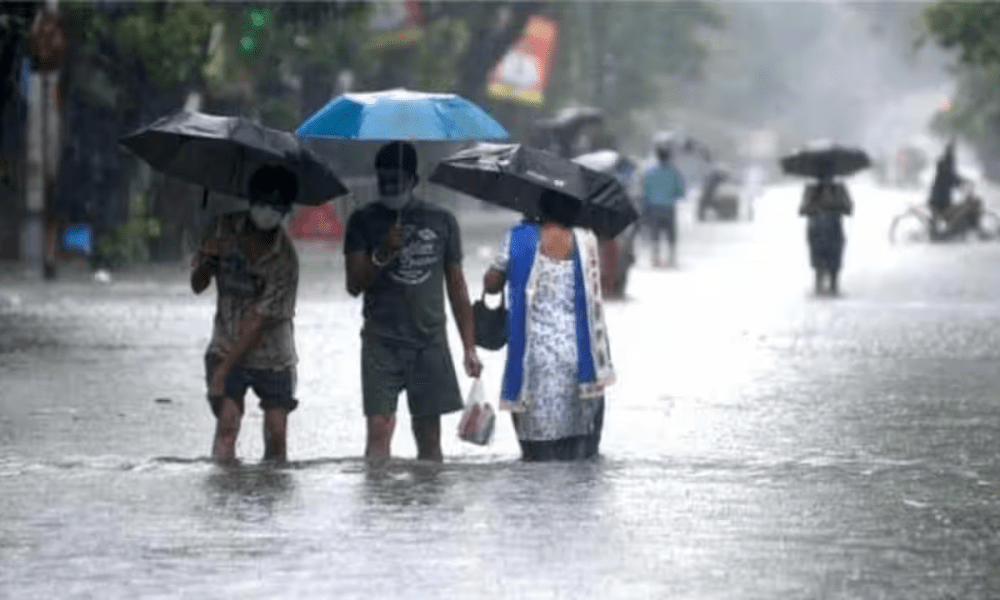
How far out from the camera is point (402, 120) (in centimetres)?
1353

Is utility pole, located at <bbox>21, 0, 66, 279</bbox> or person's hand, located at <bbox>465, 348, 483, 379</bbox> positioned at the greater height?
utility pole, located at <bbox>21, 0, 66, 279</bbox>

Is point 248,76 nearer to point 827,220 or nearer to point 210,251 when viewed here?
point 827,220

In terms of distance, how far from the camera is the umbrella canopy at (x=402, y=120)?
1344cm

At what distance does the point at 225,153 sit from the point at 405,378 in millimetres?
1488

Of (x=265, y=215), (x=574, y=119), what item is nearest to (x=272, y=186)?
(x=265, y=215)

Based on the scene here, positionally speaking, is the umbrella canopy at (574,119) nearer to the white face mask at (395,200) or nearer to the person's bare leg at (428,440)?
the person's bare leg at (428,440)

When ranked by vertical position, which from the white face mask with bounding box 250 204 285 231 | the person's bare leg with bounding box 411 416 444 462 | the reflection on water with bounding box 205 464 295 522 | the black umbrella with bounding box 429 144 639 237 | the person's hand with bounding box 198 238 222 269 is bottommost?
the reflection on water with bounding box 205 464 295 522

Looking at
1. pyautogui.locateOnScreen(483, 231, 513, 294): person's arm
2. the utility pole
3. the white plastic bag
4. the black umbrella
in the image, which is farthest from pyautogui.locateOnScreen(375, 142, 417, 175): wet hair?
the utility pole

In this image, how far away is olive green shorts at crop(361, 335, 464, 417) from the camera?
13016mm

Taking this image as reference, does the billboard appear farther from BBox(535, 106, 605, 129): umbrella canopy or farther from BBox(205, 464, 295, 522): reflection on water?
Result: BBox(205, 464, 295, 522): reflection on water

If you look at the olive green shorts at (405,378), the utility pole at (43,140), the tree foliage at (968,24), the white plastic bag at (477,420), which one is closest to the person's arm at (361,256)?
the olive green shorts at (405,378)

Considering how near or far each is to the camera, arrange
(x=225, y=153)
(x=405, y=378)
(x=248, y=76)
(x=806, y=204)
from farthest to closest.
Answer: (x=248, y=76)
(x=806, y=204)
(x=225, y=153)
(x=405, y=378)

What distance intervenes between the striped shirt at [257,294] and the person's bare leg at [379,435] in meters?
0.50

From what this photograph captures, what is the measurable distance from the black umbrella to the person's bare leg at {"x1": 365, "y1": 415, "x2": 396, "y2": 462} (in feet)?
3.99
